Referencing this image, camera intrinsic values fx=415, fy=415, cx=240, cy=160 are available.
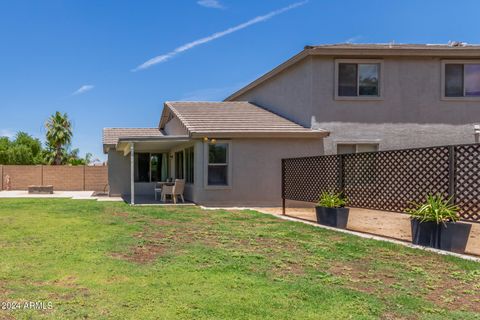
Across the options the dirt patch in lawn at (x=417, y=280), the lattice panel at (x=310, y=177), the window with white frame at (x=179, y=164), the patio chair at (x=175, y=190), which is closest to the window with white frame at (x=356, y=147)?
the lattice panel at (x=310, y=177)

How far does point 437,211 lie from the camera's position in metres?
7.48

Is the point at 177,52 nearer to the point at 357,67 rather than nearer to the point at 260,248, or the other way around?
the point at 357,67

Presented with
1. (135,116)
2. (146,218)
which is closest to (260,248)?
(146,218)

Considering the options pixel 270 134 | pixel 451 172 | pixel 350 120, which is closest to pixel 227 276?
pixel 451 172

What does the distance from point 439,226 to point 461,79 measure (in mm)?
10477

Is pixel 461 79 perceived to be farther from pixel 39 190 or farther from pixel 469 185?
pixel 39 190

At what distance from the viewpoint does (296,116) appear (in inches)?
669

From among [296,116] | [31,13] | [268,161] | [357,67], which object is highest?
[31,13]

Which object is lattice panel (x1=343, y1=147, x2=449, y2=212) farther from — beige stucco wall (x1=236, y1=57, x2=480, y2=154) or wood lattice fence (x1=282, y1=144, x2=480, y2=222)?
Result: beige stucco wall (x1=236, y1=57, x2=480, y2=154)

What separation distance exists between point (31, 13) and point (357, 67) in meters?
15.3

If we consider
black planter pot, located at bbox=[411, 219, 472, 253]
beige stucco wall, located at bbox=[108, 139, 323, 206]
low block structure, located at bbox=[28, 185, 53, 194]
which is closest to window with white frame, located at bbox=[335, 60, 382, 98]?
beige stucco wall, located at bbox=[108, 139, 323, 206]

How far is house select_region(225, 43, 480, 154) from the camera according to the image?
1559cm

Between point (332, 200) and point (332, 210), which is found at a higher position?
point (332, 200)

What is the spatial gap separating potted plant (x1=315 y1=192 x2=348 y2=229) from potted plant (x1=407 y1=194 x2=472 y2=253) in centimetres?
239
